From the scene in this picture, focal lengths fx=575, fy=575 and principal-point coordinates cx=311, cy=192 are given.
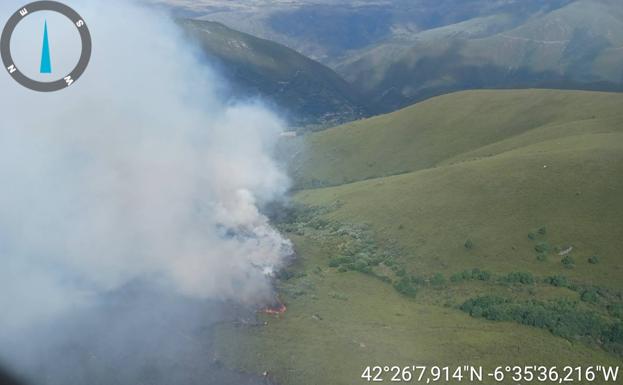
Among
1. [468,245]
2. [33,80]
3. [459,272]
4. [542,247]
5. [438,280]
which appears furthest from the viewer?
[468,245]

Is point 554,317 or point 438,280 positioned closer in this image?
point 554,317

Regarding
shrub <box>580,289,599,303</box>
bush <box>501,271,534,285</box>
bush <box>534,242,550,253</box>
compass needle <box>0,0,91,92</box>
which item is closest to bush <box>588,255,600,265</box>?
bush <box>534,242,550,253</box>

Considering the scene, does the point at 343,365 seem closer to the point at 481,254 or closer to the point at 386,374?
the point at 386,374

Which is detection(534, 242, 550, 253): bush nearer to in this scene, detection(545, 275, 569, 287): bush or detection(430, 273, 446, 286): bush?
detection(545, 275, 569, 287): bush

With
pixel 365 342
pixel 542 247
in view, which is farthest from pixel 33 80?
pixel 542 247

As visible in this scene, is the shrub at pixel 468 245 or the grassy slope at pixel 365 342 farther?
the shrub at pixel 468 245

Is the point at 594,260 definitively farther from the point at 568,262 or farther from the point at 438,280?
the point at 438,280

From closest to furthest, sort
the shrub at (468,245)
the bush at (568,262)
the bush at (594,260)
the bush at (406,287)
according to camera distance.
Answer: the bush at (594,260) → the bush at (568,262) → the bush at (406,287) → the shrub at (468,245)

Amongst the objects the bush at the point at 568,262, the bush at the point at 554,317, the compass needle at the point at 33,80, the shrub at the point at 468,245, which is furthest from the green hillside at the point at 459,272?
the compass needle at the point at 33,80

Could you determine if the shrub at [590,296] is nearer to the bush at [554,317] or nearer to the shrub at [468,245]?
the bush at [554,317]
